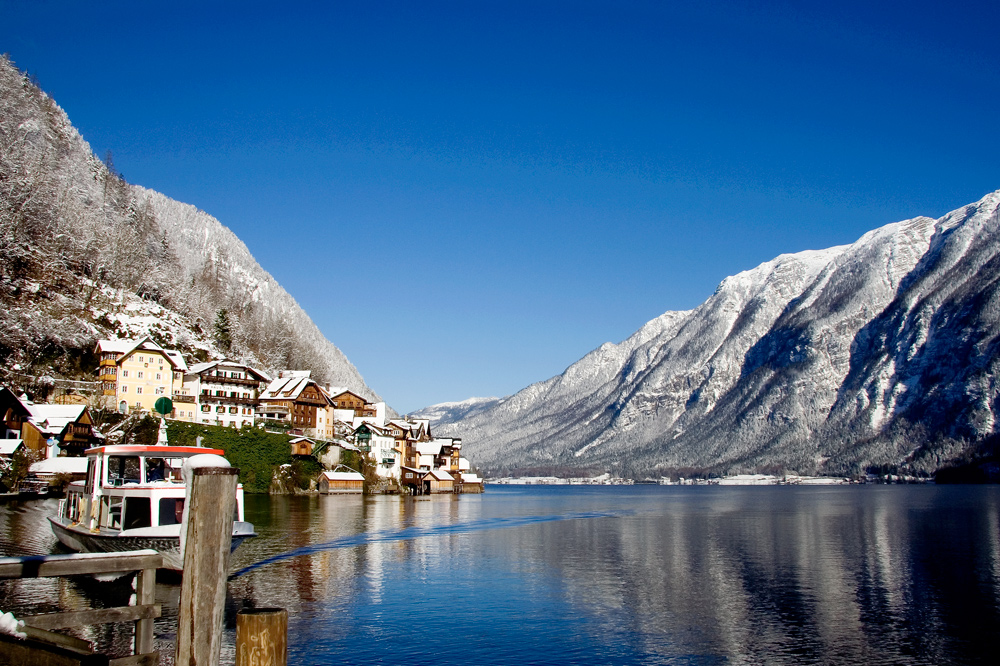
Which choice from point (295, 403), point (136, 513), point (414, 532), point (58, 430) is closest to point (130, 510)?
point (136, 513)

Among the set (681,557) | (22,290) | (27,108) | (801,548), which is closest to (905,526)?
(801,548)

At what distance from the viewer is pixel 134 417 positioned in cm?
10912

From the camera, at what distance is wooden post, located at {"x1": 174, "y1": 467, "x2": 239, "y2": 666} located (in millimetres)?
11789

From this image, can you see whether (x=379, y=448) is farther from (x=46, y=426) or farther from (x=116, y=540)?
(x=116, y=540)

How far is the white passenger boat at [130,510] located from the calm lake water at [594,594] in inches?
89.4

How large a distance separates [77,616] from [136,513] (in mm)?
30343

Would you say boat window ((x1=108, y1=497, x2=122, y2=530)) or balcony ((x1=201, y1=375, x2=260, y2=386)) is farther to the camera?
balcony ((x1=201, y1=375, x2=260, y2=386))

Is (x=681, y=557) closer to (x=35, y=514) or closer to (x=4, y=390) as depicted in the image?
(x=35, y=514)

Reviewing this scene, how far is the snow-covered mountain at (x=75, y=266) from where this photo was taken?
358ft

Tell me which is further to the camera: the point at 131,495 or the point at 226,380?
the point at 226,380

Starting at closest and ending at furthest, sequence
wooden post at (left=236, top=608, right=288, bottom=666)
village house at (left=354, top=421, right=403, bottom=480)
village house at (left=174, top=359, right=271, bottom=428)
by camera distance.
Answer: wooden post at (left=236, top=608, right=288, bottom=666)
village house at (left=174, top=359, right=271, bottom=428)
village house at (left=354, top=421, right=403, bottom=480)

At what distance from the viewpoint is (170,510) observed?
3941cm

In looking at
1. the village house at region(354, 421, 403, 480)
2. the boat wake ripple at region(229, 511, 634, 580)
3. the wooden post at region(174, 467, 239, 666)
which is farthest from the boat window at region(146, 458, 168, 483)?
the village house at region(354, 421, 403, 480)

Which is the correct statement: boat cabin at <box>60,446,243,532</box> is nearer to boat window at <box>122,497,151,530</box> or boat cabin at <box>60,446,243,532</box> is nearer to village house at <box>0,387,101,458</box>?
boat window at <box>122,497,151,530</box>
